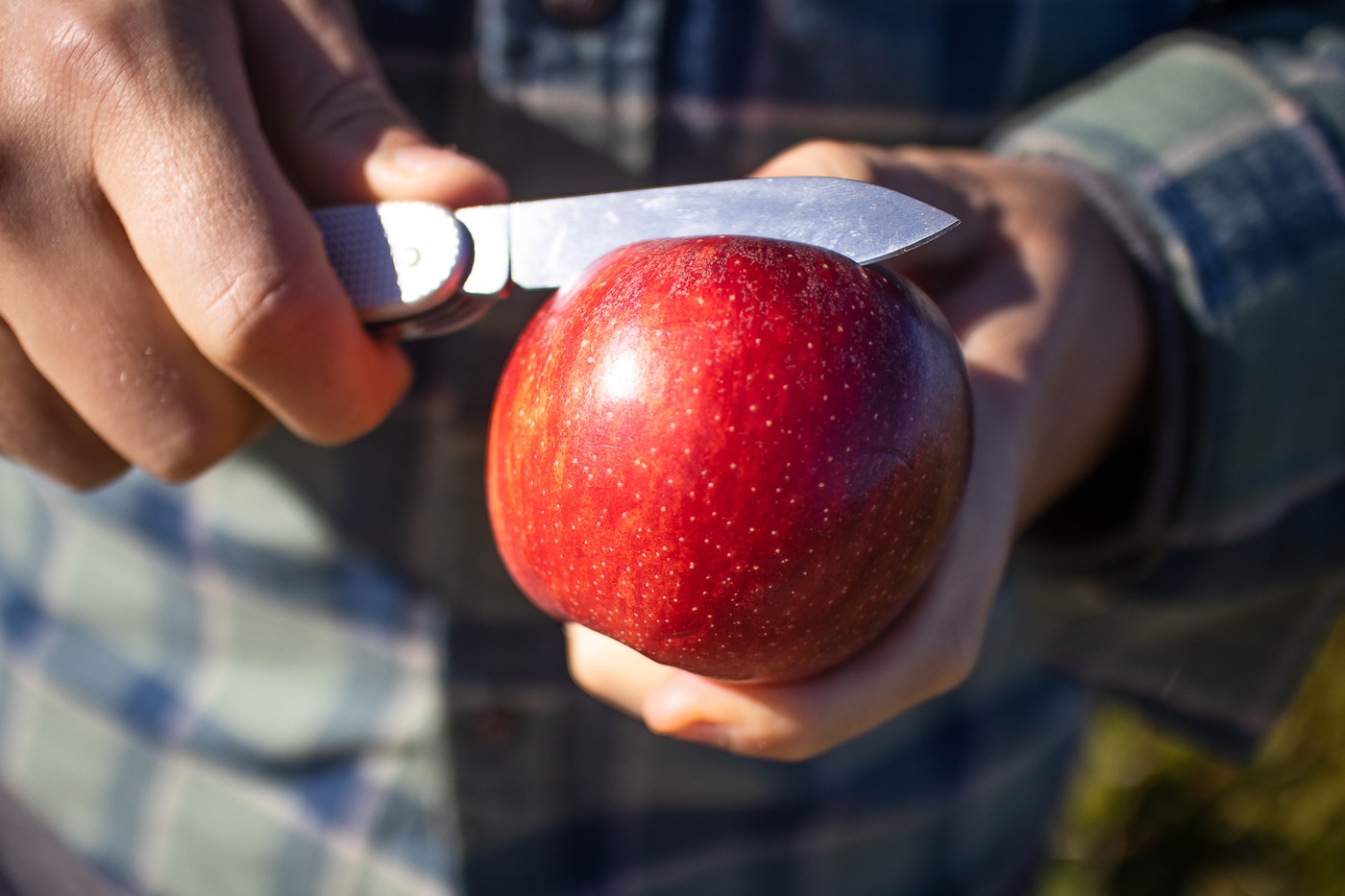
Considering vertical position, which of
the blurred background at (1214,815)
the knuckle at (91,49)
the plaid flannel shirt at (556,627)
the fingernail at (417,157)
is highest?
the knuckle at (91,49)

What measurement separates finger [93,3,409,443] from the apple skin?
0.23 m

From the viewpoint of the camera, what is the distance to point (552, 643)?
137 centimetres

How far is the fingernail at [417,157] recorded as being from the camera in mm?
976

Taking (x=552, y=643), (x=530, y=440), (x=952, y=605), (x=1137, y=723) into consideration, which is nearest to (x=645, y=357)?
(x=530, y=440)

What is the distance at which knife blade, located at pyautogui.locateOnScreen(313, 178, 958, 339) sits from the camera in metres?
0.94

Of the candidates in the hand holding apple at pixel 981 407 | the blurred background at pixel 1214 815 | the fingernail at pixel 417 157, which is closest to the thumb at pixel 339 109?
the fingernail at pixel 417 157

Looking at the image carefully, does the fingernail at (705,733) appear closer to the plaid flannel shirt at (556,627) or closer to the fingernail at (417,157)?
the plaid flannel shirt at (556,627)

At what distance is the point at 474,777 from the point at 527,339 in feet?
Result: 2.13

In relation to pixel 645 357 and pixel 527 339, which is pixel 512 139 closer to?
pixel 527 339

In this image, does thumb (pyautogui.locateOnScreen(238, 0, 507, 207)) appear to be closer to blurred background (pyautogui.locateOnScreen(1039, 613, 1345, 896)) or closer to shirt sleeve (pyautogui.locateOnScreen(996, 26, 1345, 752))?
shirt sleeve (pyautogui.locateOnScreen(996, 26, 1345, 752))

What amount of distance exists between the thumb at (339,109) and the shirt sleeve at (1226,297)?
76 centimetres

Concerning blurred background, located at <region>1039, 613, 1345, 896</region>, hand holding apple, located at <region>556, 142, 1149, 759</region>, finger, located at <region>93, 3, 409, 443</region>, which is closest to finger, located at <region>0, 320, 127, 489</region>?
finger, located at <region>93, 3, 409, 443</region>

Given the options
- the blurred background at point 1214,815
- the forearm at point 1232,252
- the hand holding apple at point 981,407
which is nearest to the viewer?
the hand holding apple at point 981,407

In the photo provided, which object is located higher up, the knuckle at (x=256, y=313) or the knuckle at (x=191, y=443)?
the knuckle at (x=256, y=313)
